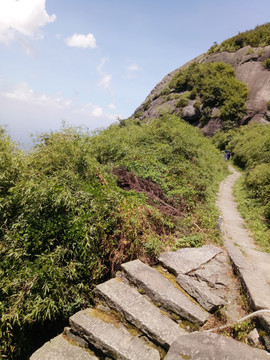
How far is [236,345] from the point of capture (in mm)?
2449

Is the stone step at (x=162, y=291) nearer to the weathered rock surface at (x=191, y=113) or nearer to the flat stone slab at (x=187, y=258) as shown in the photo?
the flat stone slab at (x=187, y=258)

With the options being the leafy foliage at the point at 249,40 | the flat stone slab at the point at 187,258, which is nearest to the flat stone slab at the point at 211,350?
the flat stone slab at the point at 187,258

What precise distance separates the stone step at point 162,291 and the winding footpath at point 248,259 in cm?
83

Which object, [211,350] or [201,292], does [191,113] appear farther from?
[211,350]

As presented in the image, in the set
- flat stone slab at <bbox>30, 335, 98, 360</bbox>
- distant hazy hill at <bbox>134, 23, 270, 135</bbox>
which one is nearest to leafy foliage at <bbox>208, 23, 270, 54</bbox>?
distant hazy hill at <bbox>134, 23, 270, 135</bbox>

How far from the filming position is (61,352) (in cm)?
306

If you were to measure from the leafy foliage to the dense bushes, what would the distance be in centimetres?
508

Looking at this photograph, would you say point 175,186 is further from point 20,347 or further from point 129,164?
point 20,347

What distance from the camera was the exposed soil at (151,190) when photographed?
21.8ft

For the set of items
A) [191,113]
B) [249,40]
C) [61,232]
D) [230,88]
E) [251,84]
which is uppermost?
[249,40]

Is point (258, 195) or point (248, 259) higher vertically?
point (248, 259)

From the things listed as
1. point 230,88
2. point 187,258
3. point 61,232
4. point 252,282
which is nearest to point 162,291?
point 187,258

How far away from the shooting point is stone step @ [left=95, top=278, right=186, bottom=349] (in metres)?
3.04

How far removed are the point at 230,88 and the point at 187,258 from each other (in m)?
31.1
